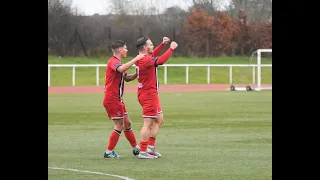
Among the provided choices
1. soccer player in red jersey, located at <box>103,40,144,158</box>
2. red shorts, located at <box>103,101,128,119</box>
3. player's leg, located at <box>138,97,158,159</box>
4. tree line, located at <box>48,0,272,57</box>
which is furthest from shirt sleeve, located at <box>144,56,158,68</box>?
tree line, located at <box>48,0,272,57</box>

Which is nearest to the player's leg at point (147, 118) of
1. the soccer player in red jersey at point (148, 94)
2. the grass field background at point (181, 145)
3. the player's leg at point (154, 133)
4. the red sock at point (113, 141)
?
the soccer player in red jersey at point (148, 94)

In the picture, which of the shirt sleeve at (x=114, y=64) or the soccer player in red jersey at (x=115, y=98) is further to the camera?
the soccer player in red jersey at (x=115, y=98)

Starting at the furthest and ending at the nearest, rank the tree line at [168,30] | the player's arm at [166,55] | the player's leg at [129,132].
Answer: the tree line at [168,30] → the player's leg at [129,132] → the player's arm at [166,55]

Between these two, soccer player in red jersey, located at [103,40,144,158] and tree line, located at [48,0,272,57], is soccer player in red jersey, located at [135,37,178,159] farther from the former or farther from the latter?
tree line, located at [48,0,272,57]

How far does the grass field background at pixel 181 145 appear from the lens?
32.0 feet

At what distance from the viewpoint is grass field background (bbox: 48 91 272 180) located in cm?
976

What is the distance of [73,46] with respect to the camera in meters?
59.8

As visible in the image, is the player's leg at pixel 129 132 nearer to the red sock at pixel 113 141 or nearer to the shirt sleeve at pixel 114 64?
the red sock at pixel 113 141

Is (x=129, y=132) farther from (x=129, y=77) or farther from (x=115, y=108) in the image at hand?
(x=129, y=77)

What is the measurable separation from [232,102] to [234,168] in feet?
62.5
